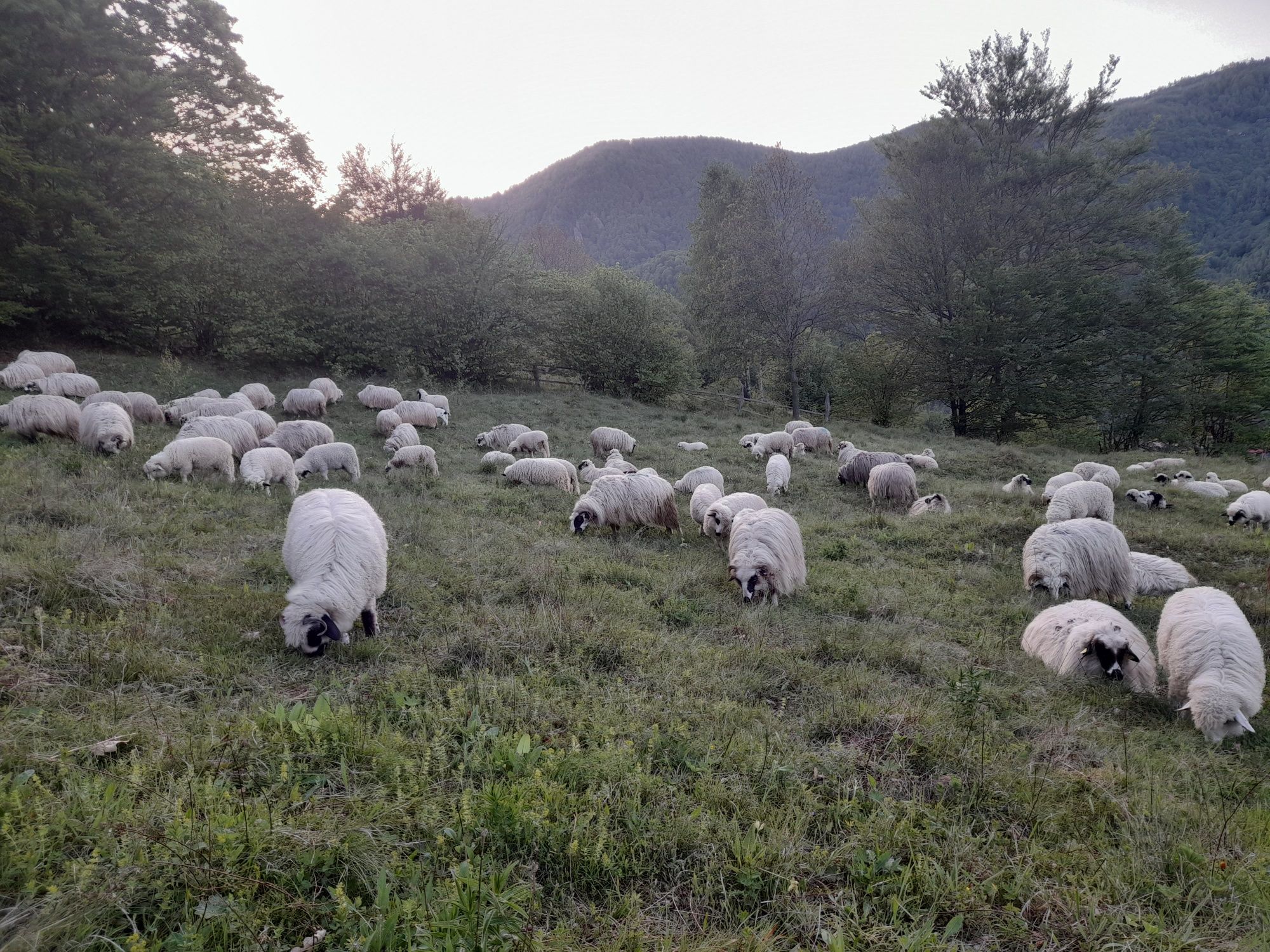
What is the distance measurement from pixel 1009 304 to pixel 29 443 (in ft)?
107

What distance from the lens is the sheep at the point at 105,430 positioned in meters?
10.3

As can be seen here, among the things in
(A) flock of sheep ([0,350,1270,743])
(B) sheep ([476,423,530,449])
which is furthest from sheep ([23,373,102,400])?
(B) sheep ([476,423,530,449])

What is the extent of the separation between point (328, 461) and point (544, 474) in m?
4.45

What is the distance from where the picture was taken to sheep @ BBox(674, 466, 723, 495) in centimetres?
1338

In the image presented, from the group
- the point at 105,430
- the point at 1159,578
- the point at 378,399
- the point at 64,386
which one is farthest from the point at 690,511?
the point at 64,386

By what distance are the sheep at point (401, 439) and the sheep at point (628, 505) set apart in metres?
7.20

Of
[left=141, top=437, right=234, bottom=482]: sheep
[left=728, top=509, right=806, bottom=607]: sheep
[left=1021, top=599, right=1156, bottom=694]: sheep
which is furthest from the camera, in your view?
[left=141, top=437, right=234, bottom=482]: sheep

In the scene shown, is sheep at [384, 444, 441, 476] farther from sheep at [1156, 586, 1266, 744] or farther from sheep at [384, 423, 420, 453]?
sheep at [1156, 586, 1266, 744]

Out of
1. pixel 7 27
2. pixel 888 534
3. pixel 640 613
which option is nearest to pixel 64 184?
pixel 7 27

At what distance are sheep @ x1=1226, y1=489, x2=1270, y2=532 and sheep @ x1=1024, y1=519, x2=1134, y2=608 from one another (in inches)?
252

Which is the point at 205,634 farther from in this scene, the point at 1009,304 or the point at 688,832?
the point at 1009,304

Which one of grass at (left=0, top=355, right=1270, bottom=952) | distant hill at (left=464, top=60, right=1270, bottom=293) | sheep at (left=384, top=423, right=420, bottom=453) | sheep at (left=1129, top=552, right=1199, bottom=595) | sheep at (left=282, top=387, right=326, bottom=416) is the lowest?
sheep at (left=1129, top=552, right=1199, bottom=595)

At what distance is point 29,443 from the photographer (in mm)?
10469

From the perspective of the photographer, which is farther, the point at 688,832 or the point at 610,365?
the point at 610,365
